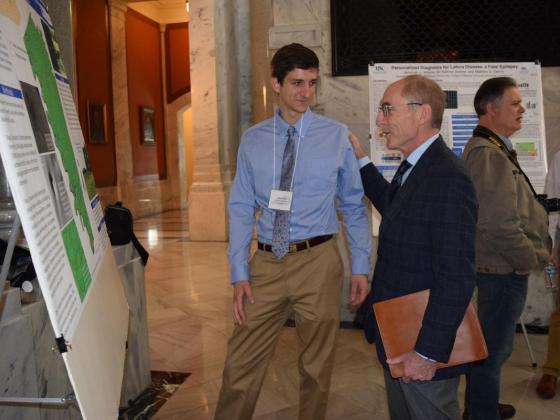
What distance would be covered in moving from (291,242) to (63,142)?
1.09 meters

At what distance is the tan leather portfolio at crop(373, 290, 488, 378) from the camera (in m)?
1.83

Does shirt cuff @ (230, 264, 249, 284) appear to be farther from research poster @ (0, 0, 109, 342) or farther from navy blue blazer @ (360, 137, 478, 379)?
navy blue blazer @ (360, 137, 478, 379)

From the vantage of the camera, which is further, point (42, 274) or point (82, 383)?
point (82, 383)

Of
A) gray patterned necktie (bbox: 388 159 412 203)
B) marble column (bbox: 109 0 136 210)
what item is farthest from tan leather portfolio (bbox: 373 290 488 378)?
marble column (bbox: 109 0 136 210)

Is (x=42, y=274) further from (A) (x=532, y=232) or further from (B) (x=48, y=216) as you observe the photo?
(A) (x=532, y=232)

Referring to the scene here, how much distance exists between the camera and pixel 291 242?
2549mm

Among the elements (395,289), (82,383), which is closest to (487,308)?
(395,289)

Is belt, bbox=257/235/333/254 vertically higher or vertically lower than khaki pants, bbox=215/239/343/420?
higher

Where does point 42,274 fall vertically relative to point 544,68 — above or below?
below

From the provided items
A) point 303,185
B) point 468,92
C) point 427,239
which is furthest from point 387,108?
point 468,92

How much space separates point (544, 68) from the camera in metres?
4.33

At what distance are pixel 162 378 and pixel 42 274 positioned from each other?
9.31 ft

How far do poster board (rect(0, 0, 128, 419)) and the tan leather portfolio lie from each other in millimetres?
854

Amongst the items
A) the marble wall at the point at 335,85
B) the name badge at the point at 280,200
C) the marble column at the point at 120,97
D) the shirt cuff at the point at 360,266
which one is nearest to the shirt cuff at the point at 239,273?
the name badge at the point at 280,200
